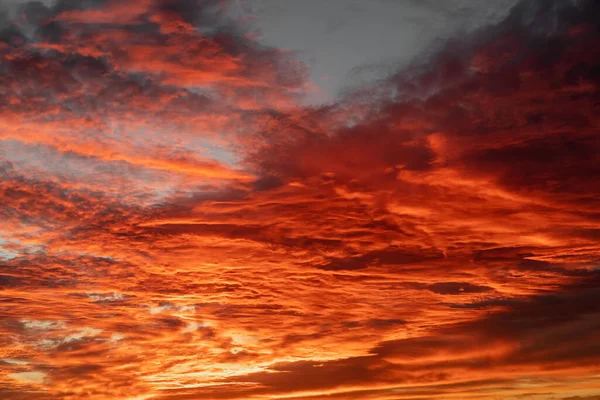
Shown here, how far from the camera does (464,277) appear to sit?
119 feet

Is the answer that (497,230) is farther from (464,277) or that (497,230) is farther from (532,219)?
(464,277)

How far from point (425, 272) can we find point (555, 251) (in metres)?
7.25

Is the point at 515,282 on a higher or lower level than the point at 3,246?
lower

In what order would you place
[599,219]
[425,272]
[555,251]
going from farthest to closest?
[425,272] < [555,251] < [599,219]

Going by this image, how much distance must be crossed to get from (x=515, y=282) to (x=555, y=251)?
4.31 m

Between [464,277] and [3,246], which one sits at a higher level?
[3,246]

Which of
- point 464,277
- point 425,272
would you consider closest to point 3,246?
point 425,272

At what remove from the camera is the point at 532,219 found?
1194 inches

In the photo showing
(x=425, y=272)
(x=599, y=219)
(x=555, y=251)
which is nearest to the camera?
(x=599, y=219)

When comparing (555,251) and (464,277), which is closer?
(555,251)

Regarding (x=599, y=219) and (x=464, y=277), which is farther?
(x=464, y=277)

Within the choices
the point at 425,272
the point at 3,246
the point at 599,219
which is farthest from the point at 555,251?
the point at 3,246

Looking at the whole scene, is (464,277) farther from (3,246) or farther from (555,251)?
(3,246)

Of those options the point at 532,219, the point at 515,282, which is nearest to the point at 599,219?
A: the point at 532,219
